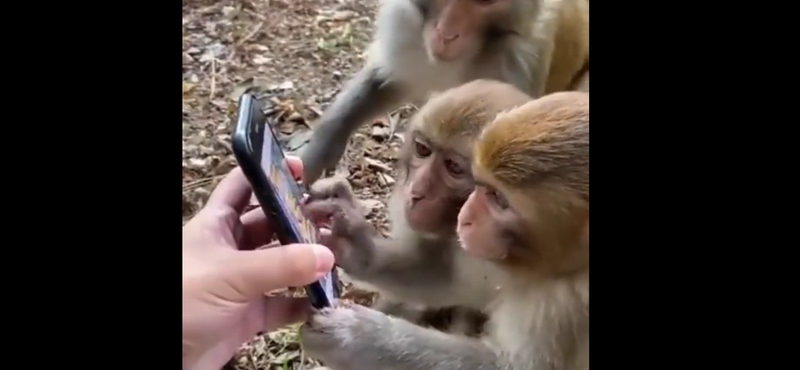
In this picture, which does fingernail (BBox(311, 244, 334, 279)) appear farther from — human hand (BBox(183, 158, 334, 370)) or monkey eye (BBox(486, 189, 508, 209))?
monkey eye (BBox(486, 189, 508, 209))

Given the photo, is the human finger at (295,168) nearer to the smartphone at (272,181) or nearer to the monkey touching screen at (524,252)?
the smartphone at (272,181)

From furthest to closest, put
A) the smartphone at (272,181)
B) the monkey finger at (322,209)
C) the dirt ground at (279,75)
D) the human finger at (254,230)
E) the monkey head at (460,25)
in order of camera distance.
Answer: the dirt ground at (279,75) < the monkey head at (460,25) < the monkey finger at (322,209) < the human finger at (254,230) < the smartphone at (272,181)

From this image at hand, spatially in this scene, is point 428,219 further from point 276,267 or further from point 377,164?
point 377,164

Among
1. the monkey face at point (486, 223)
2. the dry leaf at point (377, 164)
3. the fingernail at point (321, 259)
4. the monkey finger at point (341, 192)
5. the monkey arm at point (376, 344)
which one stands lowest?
the dry leaf at point (377, 164)

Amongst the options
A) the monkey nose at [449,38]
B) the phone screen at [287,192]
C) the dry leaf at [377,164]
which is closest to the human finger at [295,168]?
the phone screen at [287,192]

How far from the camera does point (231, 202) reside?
3.91 ft

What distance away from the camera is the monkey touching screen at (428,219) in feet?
3.95

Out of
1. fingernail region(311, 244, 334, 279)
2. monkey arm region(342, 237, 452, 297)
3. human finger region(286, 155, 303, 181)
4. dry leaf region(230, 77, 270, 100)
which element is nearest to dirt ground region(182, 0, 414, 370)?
dry leaf region(230, 77, 270, 100)

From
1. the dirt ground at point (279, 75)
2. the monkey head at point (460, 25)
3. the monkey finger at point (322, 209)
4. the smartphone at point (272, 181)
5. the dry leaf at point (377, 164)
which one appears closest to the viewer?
the smartphone at point (272, 181)

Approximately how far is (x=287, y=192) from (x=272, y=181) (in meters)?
0.09

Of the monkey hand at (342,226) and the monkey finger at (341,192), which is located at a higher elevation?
the monkey finger at (341,192)

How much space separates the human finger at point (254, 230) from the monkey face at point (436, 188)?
205 millimetres

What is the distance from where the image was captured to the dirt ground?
5.74 ft

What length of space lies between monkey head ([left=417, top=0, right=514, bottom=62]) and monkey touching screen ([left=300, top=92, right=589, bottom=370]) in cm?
49
